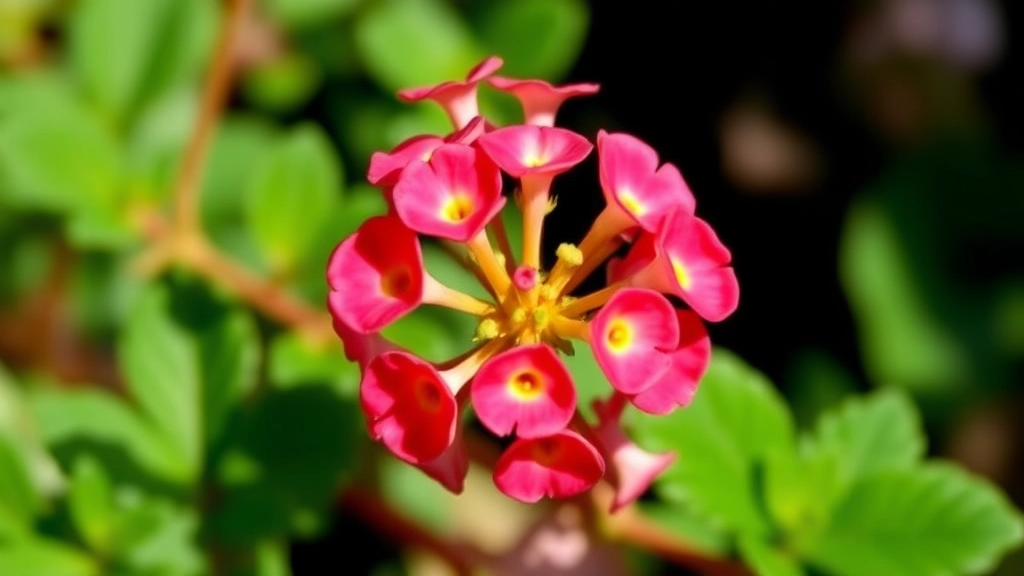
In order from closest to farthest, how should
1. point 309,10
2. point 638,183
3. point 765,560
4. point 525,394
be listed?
point 525,394 < point 638,183 < point 765,560 < point 309,10

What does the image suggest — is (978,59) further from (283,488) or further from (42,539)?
(42,539)

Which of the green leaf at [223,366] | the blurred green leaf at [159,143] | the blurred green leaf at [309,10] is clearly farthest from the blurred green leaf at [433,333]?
the blurred green leaf at [309,10]

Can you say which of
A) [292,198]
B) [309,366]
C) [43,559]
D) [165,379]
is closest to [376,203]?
[292,198]

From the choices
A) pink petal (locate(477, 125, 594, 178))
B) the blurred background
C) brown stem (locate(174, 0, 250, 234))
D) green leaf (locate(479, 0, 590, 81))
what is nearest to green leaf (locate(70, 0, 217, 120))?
the blurred background

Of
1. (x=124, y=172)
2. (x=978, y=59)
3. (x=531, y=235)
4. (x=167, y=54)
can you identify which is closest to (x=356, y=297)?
(x=531, y=235)

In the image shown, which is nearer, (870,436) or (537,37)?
(870,436)

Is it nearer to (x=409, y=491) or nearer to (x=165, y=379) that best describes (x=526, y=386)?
(x=165, y=379)
